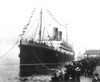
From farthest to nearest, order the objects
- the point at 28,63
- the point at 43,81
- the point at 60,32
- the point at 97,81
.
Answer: the point at 60,32 < the point at 28,63 < the point at 43,81 < the point at 97,81

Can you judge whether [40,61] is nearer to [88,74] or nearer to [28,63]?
[28,63]

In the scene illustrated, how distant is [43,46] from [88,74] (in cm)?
1933

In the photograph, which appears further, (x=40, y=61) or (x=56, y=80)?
(x=40, y=61)

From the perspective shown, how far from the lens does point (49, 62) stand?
37.2m

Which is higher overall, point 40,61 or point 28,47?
point 28,47

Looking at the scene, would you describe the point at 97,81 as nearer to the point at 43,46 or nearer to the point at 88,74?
the point at 88,74

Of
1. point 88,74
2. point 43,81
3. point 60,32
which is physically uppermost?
point 60,32

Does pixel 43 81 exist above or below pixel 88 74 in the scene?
below

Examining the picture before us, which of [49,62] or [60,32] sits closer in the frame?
[49,62]

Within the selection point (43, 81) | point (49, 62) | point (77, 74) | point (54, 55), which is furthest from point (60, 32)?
point (77, 74)

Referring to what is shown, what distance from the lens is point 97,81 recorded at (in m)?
9.31

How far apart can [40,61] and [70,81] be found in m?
22.8

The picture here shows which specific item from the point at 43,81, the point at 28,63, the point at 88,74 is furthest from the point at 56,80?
the point at 28,63

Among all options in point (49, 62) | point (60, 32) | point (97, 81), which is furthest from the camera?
point (60, 32)
